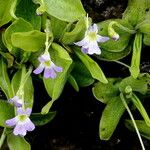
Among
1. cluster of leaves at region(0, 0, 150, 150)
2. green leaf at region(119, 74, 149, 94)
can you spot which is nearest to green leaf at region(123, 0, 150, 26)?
cluster of leaves at region(0, 0, 150, 150)

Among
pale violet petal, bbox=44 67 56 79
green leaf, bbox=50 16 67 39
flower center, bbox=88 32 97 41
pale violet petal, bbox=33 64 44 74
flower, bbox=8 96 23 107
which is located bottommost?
flower, bbox=8 96 23 107

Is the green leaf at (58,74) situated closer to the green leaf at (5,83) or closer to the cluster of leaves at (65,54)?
the cluster of leaves at (65,54)

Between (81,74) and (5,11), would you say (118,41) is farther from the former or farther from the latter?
(5,11)

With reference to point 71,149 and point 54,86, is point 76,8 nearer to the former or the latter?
point 54,86

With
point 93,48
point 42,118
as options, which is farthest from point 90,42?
point 42,118

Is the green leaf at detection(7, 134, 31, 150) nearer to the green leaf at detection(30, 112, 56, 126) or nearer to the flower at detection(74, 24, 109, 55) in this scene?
the green leaf at detection(30, 112, 56, 126)

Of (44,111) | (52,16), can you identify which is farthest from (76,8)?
(44,111)

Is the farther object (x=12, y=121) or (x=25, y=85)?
(x=25, y=85)
